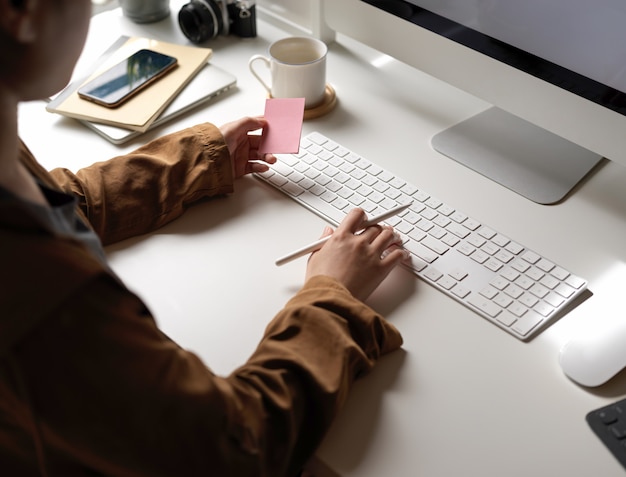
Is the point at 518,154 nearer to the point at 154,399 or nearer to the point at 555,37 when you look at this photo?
the point at 555,37

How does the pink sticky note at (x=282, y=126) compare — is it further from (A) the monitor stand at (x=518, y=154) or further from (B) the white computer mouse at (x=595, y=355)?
(B) the white computer mouse at (x=595, y=355)

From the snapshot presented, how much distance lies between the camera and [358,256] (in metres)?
0.79

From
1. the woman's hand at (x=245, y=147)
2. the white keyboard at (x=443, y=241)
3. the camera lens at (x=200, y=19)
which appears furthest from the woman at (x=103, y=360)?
the camera lens at (x=200, y=19)

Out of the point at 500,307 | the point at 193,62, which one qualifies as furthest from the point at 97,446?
the point at 193,62

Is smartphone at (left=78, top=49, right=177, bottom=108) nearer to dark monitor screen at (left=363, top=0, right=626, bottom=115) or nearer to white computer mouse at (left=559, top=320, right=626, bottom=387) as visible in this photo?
dark monitor screen at (left=363, top=0, right=626, bottom=115)

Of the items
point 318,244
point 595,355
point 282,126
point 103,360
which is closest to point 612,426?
point 595,355

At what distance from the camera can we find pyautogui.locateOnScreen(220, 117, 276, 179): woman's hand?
96 cm

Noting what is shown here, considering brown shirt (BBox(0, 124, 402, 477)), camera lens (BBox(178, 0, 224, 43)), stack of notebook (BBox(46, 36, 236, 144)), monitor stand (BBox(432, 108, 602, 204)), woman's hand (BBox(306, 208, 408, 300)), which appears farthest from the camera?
camera lens (BBox(178, 0, 224, 43))

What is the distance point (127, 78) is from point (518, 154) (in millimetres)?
620

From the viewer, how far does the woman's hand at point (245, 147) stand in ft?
3.14

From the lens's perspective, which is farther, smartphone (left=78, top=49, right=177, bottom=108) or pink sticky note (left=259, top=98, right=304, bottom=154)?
smartphone (left=78, top=49, right=177, bottom=108)

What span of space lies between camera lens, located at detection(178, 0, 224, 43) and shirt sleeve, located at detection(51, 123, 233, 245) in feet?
1.17

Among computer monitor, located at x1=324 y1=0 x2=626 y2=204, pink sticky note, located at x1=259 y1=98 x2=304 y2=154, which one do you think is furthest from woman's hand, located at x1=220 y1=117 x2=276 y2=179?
computer monitor, located at x1=324 y1=0 x2=626 y2=204

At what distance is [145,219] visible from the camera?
0.89 m
